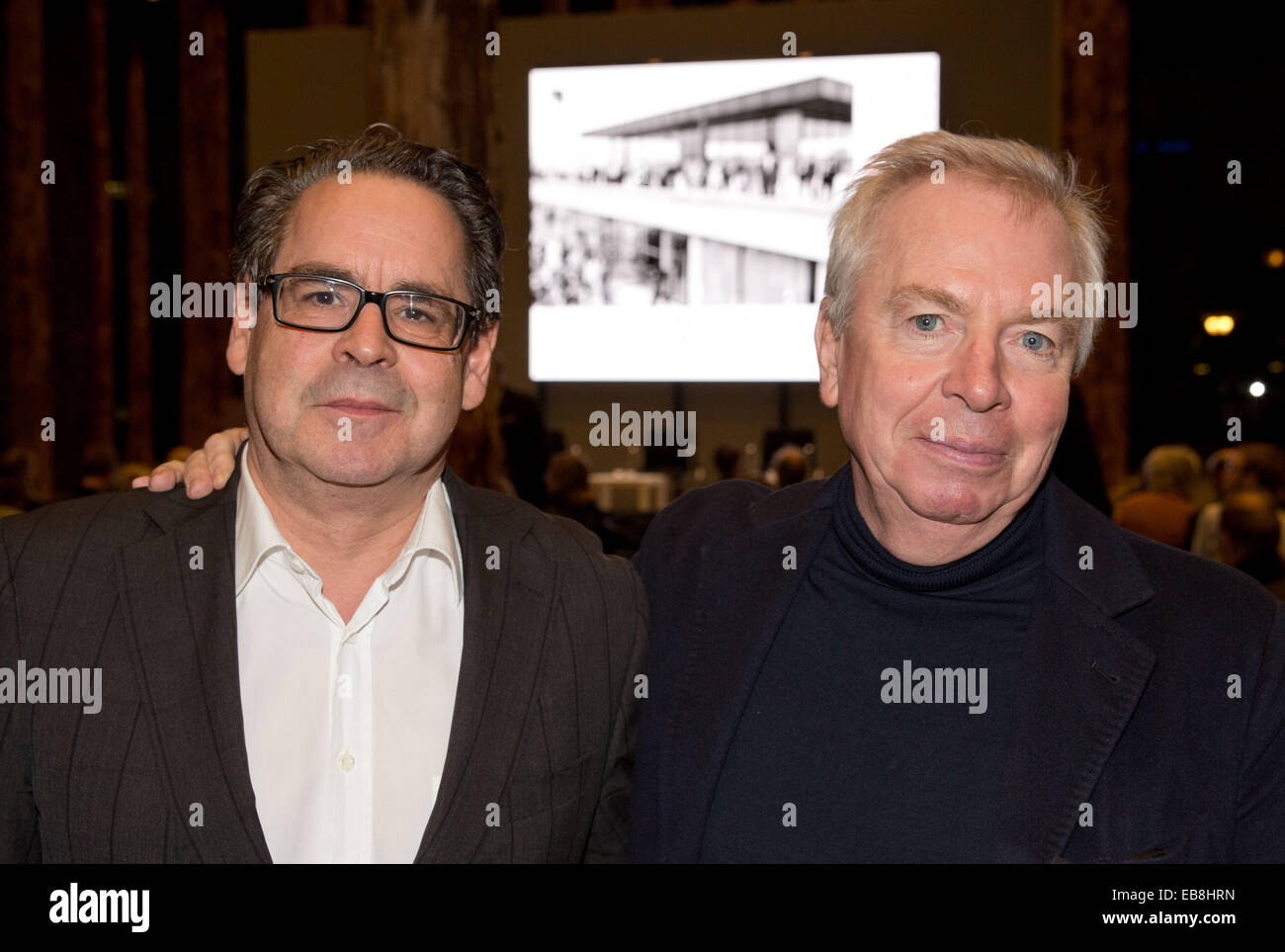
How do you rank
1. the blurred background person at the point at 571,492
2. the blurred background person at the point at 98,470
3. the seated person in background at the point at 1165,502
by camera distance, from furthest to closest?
the blurred background person at the point at 98,470 < the seated person in background at the point at 1165,502 < the blurred background person at the point at 571,492

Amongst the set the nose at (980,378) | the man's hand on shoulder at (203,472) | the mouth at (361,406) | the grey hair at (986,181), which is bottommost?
the man's hand on shoulder at (203,472)

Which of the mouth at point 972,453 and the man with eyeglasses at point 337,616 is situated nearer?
the man with eyeglasses at point 337,616

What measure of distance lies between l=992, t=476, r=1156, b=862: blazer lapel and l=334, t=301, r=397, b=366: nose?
92 cm

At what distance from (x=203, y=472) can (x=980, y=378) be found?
1.05m

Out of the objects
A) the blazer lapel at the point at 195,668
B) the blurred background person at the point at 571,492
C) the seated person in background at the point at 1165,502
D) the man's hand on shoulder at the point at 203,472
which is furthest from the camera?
the seated person in background at the point at 1165,502

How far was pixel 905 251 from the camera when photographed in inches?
58.3

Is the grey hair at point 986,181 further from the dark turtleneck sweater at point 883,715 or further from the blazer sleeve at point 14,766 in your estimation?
the blazer sleeve at point 14,766

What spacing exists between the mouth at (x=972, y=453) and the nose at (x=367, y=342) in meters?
0.72

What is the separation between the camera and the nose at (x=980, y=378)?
1.42 metres

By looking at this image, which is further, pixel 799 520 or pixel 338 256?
pixel 799 520

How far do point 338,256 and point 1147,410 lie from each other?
9.61 m

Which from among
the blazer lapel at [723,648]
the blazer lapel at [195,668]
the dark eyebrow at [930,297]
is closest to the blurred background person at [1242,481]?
the blazer lapel at [723,648]
